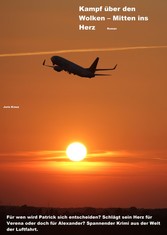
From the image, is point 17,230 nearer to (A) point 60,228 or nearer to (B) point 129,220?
(A) point 60,228

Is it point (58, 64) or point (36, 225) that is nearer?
point (36, 225)

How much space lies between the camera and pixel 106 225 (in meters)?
58.9

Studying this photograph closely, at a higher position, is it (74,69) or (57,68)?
(74,69)

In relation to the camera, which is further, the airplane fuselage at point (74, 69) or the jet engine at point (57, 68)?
the airplane fuselage at point (74, 69)

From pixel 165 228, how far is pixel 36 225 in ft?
61.9

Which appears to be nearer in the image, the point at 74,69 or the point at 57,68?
the point at 57,68

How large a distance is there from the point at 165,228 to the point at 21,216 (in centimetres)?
1937

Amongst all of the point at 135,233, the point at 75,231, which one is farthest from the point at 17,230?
the point at 135,233

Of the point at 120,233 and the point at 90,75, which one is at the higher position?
the point at 90,75

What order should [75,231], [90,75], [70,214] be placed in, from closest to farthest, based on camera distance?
[70,214]
[75,231]
[90,75]

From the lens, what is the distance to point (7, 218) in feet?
199

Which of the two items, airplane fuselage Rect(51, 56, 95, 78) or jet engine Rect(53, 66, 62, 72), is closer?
jet engine Rect(53, 66, 62, 72)

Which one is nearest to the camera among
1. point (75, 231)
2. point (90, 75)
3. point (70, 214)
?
point (70, 214)

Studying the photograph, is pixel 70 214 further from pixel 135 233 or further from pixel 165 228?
pixel 165 228
